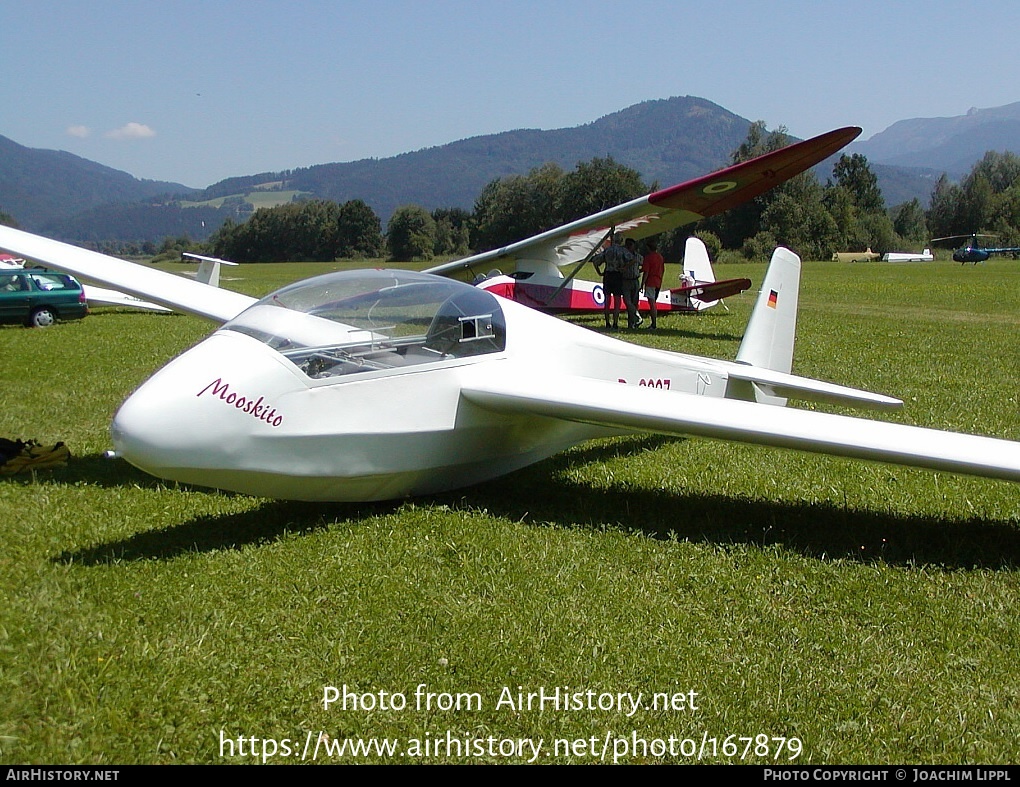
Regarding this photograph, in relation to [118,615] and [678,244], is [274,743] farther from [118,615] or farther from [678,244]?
[678,244]

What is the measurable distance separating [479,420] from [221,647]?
2.41 meters

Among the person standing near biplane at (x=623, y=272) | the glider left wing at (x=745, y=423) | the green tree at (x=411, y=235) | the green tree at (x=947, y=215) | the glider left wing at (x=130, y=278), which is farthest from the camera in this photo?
the green tree at (x=947, y=215)

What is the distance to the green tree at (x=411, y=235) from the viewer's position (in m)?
101

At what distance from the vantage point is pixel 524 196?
308 ft

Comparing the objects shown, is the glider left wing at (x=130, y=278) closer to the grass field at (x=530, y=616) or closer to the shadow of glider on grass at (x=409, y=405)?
the grass field at (x=530, y=616)

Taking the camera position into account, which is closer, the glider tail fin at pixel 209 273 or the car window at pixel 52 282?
Answer: the car window at pixel 52 282

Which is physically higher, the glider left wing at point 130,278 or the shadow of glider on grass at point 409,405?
the glider left wing at point 130,278

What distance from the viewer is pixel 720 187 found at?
13.5 metres

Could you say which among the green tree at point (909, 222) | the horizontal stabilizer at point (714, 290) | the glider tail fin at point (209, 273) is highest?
the green tree at point (909, 222)

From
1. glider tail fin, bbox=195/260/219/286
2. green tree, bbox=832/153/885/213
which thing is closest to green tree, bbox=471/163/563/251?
green tree, bbox=832/153/885/213

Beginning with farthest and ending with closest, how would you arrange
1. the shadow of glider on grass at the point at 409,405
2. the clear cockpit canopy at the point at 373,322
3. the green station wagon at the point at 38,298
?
the green station wagon at the point at 38,298 < the clear cockpit canopy at the point at 373,322 < the shadow of glider on grass at the point at 409,405

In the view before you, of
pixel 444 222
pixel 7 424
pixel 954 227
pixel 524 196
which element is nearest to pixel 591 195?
pixel 524 196

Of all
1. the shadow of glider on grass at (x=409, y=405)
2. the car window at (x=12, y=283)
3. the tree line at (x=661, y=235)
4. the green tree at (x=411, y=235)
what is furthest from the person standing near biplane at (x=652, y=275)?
the green tree at (x=411, y=235)

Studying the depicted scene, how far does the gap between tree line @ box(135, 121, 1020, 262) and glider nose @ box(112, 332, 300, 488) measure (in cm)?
6597
